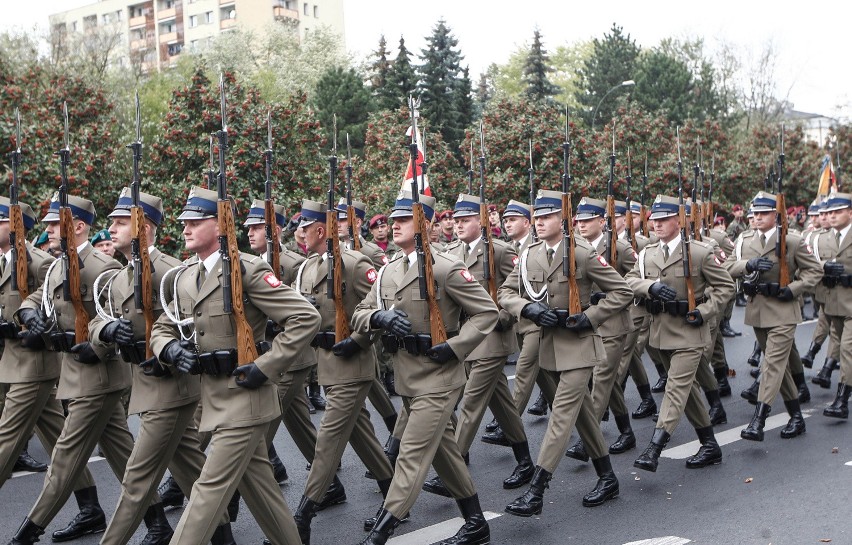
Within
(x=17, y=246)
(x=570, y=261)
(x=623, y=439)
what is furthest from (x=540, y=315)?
(x=17, y=246)

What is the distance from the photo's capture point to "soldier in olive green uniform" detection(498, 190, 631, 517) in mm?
6531

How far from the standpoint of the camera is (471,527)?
19.4 feet

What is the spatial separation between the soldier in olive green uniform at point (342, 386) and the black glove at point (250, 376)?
1.45 meters

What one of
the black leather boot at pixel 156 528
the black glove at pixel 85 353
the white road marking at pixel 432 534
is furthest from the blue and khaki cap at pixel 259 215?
the white road marking at pixel 432 534

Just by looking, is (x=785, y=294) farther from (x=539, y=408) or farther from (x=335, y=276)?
(x=335, y=276)

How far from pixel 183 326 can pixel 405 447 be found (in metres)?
1.44

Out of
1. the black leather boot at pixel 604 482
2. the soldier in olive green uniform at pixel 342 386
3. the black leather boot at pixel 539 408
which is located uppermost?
the soldier in olive green uniform at pixel 342 386

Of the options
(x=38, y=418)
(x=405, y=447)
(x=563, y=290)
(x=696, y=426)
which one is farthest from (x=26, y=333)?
(x=696, y=426)

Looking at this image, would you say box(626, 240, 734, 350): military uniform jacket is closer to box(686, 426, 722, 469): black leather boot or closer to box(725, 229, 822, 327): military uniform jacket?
box(686, 426, 722, 469): black leather boot

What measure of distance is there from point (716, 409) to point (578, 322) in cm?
297

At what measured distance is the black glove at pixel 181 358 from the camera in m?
4.90

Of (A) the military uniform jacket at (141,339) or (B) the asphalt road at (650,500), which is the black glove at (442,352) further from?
(A) the military uniform jacket at (141,339)

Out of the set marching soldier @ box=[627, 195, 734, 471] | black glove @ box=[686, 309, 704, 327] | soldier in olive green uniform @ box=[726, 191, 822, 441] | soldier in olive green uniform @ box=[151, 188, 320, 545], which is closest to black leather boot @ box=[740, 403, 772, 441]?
soldier in olive green uniform @ box=[726, 191, 822, 441]

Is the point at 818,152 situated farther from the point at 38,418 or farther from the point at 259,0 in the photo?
the point at 259,0
